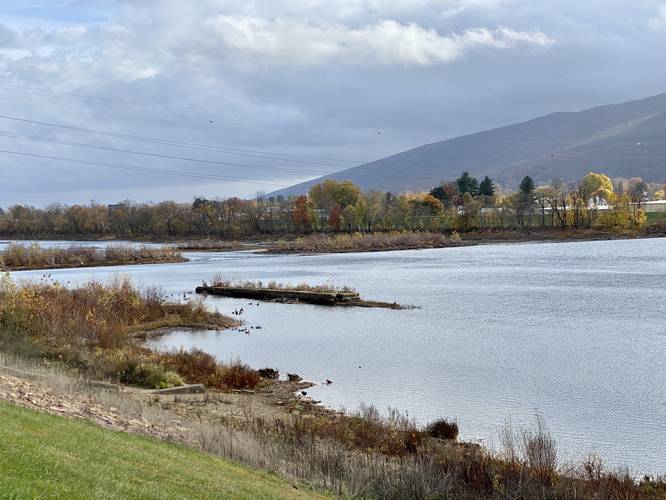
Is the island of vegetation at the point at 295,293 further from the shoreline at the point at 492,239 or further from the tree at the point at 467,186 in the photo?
the tree at the point at 467,186

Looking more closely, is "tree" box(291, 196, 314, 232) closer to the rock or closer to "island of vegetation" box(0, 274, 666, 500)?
"island of vegetation" box(0, 274, 666, 500)

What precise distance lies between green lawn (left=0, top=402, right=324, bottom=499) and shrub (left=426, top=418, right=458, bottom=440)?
722 cm

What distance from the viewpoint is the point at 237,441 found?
16.7m

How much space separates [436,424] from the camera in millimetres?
20453

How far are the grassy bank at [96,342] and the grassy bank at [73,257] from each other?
6226 cm

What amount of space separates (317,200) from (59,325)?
160 meters

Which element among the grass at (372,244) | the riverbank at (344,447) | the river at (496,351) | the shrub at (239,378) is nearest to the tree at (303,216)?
the grass at (372,244)

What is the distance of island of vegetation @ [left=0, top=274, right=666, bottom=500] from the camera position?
11.9 m

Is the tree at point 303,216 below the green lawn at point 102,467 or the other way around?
the other way around

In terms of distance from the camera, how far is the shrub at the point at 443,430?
1992 cm

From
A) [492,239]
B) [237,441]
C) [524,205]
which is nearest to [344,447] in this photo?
[237,441]

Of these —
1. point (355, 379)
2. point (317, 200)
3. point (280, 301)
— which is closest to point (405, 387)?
point (355, 379)

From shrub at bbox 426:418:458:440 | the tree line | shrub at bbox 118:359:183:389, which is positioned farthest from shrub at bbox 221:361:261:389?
the tree line

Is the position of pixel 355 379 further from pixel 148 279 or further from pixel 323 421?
pixel 148 279
